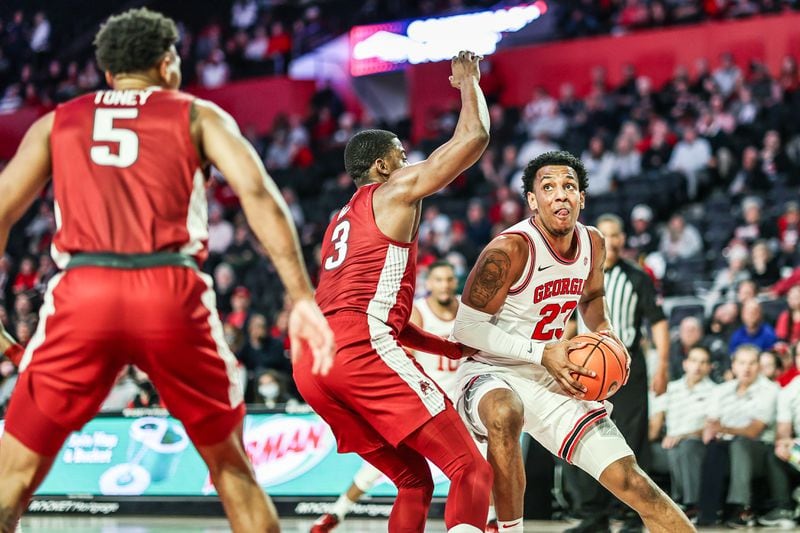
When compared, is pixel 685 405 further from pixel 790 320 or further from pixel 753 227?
pixel 753 227

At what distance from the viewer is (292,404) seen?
394 inches

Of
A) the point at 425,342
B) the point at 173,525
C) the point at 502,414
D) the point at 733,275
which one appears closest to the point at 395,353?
the point at 425,342

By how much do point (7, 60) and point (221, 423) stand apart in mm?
21272

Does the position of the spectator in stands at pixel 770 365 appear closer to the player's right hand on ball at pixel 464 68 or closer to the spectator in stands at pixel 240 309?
the player's right hand on ball at pixel 464 68

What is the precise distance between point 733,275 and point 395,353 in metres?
7.91

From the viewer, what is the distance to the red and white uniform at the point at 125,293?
366 centimetres

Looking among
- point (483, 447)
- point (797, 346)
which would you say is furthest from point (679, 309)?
point (483, 447)

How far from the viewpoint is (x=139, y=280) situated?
3.67 metres

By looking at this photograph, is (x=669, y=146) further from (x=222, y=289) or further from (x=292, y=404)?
(x=292, y=404)

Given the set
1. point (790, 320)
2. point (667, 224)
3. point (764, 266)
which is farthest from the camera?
point (667, 224)

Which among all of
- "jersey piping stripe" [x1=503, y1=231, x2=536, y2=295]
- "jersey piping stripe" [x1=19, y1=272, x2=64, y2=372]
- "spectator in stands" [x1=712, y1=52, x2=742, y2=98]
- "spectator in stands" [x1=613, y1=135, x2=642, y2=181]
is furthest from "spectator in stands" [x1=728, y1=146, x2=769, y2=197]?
"jersey piping stripe" [x1=19, y1=272, x2=64, y2=372]

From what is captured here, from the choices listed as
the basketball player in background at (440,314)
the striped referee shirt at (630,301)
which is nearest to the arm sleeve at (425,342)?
the striped referee shirt at (630,301)

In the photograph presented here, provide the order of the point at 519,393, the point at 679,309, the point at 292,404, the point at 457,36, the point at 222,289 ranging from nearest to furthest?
1. the point at 519,393
2. the point at 292,404
3. the point at 679,309
4. the point at 222,289
5. the point at 457,36

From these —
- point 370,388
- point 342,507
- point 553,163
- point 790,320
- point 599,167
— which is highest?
point 553,163
